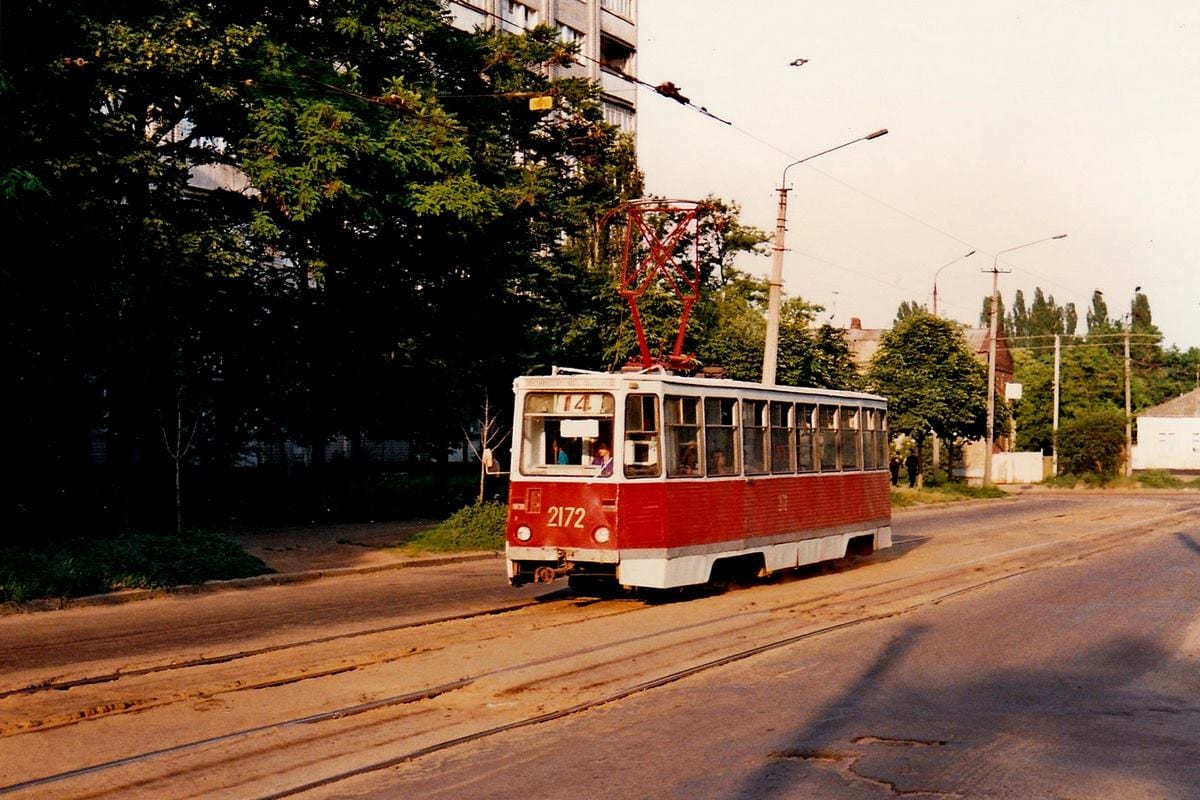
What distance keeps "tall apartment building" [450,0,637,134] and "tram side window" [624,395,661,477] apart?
36.5 m

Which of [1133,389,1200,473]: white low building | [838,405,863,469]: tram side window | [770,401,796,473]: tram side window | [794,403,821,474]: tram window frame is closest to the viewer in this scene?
[770,401,796,473]: tram side window

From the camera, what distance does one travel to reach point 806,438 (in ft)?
63.8

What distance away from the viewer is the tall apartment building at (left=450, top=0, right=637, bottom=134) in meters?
52.6

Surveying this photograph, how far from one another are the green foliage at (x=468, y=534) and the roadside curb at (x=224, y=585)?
40 cm

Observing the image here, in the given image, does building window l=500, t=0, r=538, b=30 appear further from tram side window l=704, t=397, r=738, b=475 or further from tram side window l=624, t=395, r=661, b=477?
tram side window l=624, t=395, r=661, b=477

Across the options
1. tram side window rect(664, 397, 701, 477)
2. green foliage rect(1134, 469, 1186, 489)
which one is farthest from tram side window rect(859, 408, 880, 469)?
green foliage rect(1134, 469, 1186, 489)

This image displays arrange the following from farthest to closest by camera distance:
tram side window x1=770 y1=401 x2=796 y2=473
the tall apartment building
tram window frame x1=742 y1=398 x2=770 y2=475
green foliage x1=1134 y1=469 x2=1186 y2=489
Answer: green foliage x1=1134 y1=469 x2=1186 y2=489 → the tall apartment building → tram side window x1=770 y1=401 x2=796 y2=473 → tram window frame x1=742 y1=398 x2=770 y2=475

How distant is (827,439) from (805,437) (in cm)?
93

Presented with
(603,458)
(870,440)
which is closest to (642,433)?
(603,458)

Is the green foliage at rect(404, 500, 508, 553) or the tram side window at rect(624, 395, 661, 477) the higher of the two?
the tram side window at rect(624, 395, 661, 477)

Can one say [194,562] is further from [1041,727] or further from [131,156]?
[1041,727]

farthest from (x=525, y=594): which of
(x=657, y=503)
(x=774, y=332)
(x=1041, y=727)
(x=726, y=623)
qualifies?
(x=774, y=332)

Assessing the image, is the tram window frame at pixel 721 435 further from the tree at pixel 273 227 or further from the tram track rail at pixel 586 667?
the tree at pixel 273 227

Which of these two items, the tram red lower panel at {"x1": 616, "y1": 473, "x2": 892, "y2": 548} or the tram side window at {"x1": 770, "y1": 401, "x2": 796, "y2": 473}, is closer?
the tram red lower panel at {"x1": 616, "y1": 473, "x2": 892, "y2": 548}
